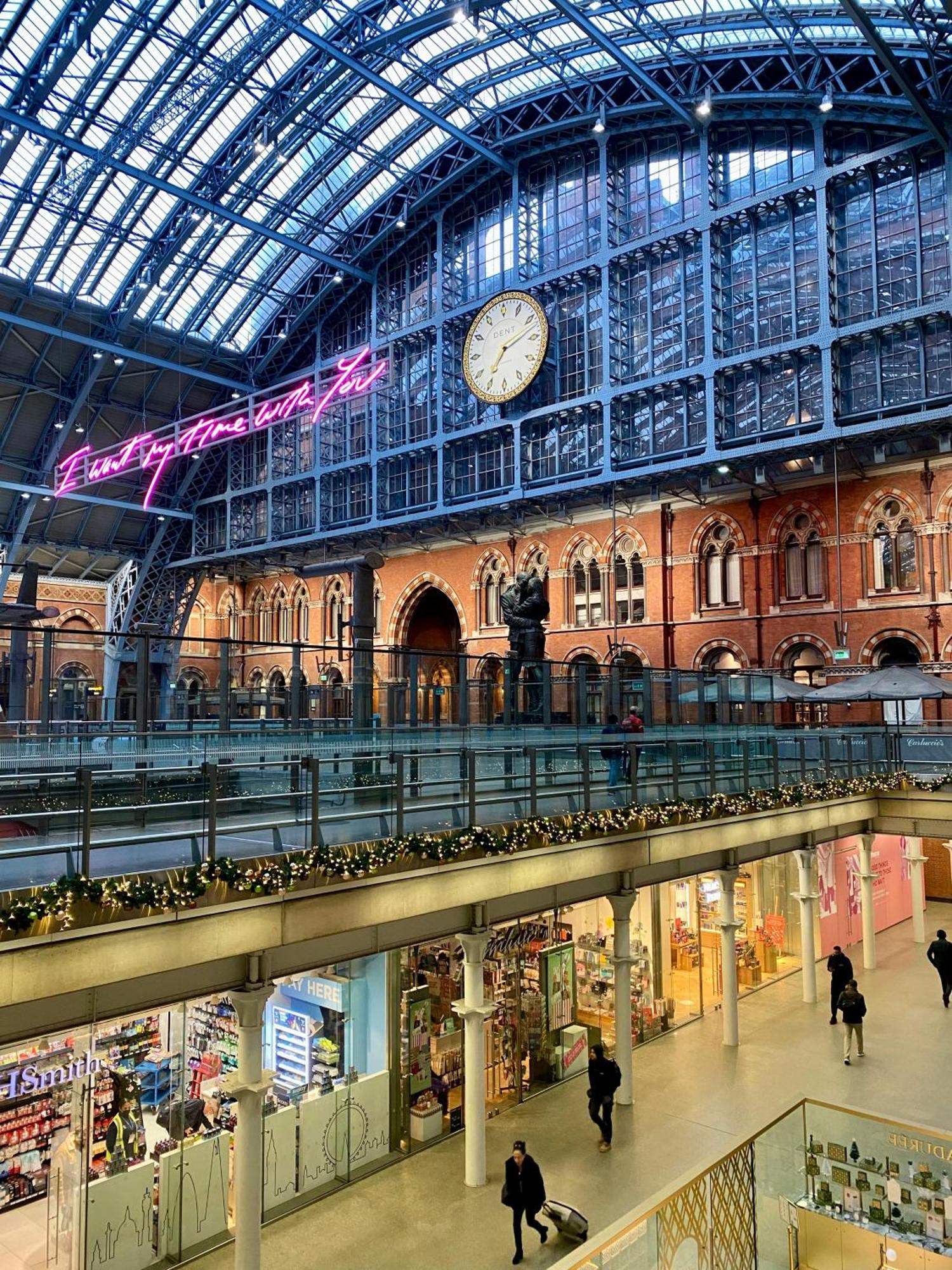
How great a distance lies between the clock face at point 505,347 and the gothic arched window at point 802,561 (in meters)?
10.2

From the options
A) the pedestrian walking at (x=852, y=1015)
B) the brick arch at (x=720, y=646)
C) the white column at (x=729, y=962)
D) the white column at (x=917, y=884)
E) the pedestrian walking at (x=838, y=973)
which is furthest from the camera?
the brick arch at (x=720, y=646)

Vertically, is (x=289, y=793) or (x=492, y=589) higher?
(x=492, y=589)

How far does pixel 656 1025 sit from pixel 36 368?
3323 cm

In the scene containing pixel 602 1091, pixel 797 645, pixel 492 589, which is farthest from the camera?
pixel 492 589

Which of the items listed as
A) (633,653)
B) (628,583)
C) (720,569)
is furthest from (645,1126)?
(628,583)

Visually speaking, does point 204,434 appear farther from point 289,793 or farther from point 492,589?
point 289,793

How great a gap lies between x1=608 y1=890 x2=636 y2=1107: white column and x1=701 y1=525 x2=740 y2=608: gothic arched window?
19019 millimetres

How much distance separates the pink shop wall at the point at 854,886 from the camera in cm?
1956

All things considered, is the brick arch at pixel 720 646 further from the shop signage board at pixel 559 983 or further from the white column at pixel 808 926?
the shop signage board at pixel 559 983

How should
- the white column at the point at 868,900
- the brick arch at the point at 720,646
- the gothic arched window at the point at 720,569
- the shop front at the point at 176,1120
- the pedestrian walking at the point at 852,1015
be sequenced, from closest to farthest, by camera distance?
1. the shop front at the point at 176,1120
2. the pedestrian walking at the point at 852,1015
3. the white column at the point at 868,900
4. the brick arch at the point at 720,646
5. the gothic arched window at the point at 720,569

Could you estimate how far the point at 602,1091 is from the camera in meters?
11.5

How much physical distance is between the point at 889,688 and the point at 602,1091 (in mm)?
12231

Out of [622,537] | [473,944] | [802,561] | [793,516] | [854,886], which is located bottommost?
[854,886]

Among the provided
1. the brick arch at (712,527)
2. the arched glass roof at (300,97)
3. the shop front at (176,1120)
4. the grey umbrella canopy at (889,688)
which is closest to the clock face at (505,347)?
the arched glass roof at (300,97)
